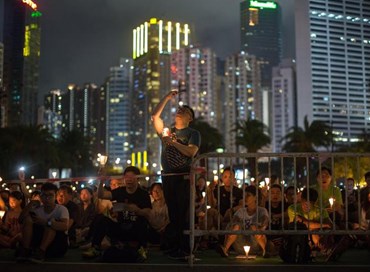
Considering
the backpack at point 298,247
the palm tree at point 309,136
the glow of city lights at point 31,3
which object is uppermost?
the glow of city lights at point 31,3

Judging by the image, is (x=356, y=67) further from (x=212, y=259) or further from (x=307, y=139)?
(x=212, y=259)

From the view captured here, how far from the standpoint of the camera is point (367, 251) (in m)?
7.67

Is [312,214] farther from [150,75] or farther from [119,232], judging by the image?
[150,75]

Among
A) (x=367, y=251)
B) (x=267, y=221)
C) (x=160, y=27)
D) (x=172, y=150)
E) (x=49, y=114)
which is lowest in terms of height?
(x=367, y=251)

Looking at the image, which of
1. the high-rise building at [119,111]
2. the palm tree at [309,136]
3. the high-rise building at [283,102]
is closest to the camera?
the palm tree at [309,136]

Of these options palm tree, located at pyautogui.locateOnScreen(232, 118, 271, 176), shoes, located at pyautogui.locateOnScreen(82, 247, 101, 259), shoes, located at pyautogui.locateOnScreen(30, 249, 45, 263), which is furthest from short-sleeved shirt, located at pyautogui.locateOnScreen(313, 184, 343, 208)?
palm tree, located at pyautogui.locateOnScreen(232, 118, 271, 176)

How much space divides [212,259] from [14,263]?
232 cm

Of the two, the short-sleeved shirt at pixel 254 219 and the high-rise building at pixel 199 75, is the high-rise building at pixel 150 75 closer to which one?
the high-rise building at pixel 199 75

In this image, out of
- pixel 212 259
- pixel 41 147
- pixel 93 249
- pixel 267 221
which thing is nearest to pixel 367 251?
pixel 267 221

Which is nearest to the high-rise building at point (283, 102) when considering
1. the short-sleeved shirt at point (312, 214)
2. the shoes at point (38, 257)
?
the short-sleeved shirt at point (312, 214)

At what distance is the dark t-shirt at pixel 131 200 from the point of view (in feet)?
21.5

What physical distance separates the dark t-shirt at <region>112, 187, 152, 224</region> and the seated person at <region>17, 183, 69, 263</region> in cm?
67

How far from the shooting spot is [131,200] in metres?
6.73

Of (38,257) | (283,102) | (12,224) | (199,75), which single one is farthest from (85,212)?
(283,102)
